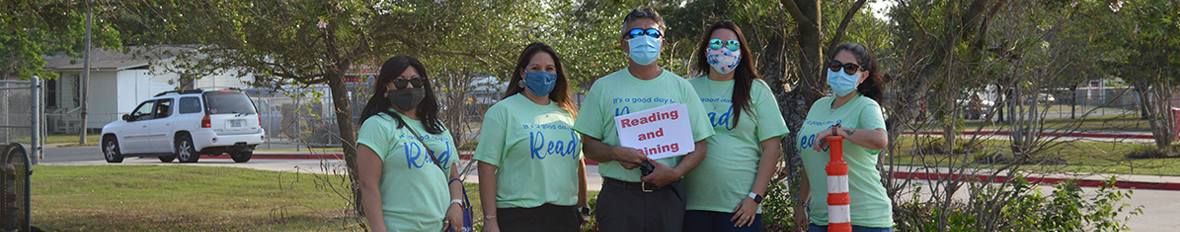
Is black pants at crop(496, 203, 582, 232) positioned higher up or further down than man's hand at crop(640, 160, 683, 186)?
further down

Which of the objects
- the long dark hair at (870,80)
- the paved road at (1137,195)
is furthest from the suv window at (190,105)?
the long dark hair at (870,80)

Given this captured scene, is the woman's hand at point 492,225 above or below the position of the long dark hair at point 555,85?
below

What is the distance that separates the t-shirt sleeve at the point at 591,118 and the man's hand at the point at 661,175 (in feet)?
0.94

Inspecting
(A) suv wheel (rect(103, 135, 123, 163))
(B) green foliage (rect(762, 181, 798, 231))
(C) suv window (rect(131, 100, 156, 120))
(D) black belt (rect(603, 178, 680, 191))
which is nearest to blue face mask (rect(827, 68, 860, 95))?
(D) black belt (rect(603, 178, 680, 191))

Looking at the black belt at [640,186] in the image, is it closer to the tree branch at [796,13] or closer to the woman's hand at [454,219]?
the woman's hand at [454,219]

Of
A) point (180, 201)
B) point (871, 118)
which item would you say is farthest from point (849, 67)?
point (180, 201)

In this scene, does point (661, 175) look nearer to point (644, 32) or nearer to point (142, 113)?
point (644, 32)

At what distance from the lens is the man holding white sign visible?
350cm

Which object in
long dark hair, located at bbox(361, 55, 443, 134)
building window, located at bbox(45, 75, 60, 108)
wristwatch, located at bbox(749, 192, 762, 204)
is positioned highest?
building window, located at bbox(45, 75, 60, 108)

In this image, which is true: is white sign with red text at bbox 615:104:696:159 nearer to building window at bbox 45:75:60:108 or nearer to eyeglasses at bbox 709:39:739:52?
eyeglasses at bbox 709:39:739:52

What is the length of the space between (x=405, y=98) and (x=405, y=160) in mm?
281

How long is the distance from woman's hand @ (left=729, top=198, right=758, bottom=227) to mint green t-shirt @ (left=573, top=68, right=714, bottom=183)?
1.03ft

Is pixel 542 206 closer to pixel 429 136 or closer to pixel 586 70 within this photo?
pixel 429 136

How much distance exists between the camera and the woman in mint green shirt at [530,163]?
11.8 ft
